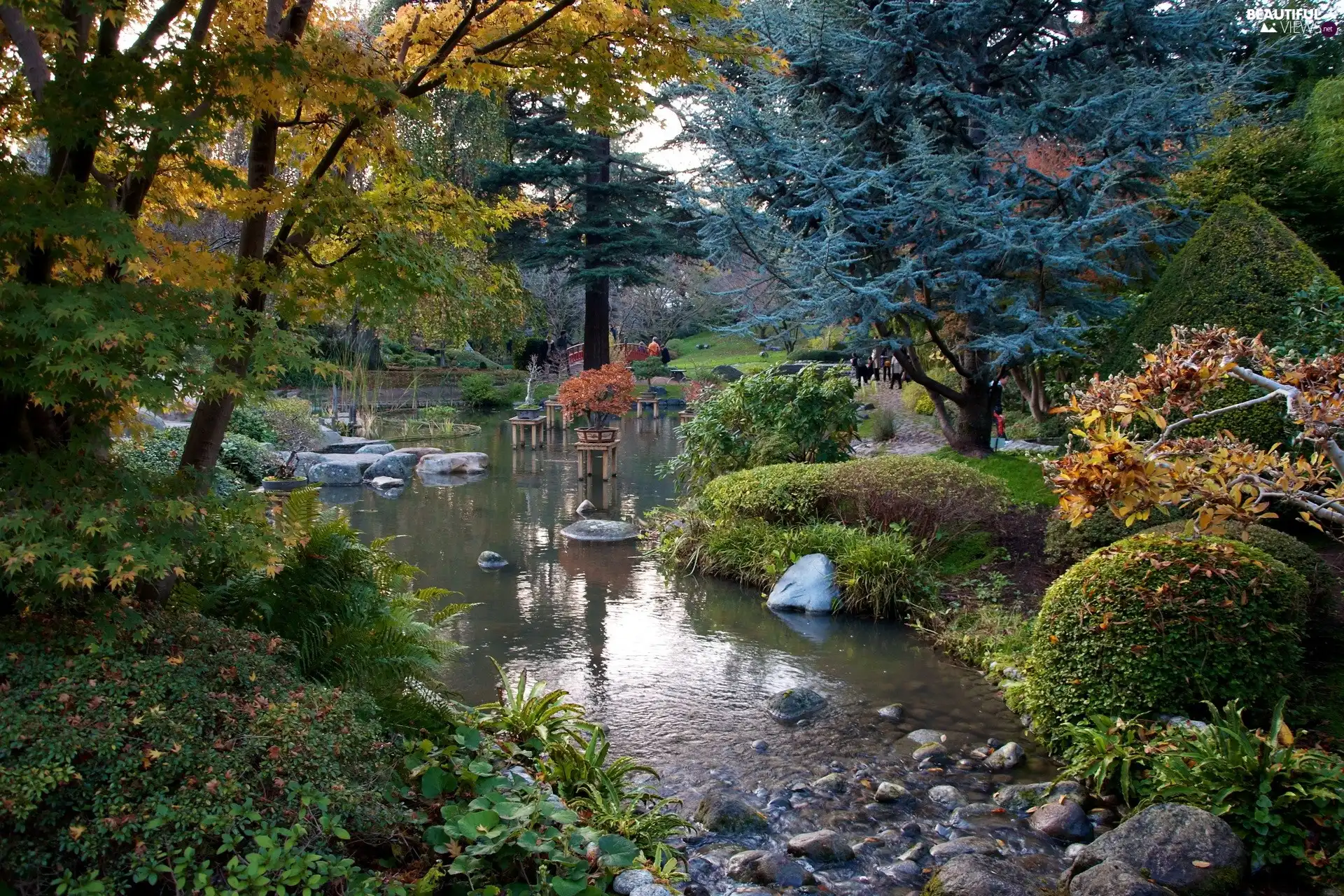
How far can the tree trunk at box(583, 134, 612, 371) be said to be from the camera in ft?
71.8

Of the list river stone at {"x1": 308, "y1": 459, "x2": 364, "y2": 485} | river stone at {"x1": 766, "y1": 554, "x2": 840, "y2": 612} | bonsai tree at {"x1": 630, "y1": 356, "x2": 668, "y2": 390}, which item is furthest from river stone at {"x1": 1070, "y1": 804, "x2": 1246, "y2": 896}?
bonsai tree at {"x1": 630, "y1": 356, "x2": 668, "y2": 390}

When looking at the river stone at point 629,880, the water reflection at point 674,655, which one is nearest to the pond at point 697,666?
the water reflection at point 674,655

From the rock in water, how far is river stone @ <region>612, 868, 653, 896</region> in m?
5.99

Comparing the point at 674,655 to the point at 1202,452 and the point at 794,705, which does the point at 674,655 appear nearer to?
the point at 794,705

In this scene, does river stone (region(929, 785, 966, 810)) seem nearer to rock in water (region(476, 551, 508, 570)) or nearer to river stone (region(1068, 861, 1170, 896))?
river stone (region(1068, 861, 1170, 896))

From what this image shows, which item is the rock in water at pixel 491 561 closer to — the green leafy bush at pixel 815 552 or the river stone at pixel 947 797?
the green leafy bush at pixel 815 552

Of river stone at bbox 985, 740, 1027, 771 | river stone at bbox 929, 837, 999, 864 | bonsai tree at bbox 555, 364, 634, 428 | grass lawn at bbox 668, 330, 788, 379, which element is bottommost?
river stone at bbox 929, 837, 999, 864

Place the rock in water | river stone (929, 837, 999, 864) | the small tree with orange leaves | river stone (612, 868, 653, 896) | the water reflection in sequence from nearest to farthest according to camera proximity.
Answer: the small tree with orange leaves < river stone (612, 868, 653, 896) < river stone (929, 837, 999, 864) < the water reflection < the rock in water

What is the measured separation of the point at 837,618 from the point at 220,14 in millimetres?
6025

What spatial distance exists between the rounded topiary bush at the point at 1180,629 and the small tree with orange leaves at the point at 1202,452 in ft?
4.24

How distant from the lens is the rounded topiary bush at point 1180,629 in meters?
4.38

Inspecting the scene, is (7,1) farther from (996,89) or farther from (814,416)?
(996,89)

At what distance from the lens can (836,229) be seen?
32.4ft

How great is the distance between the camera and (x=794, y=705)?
221 inches
